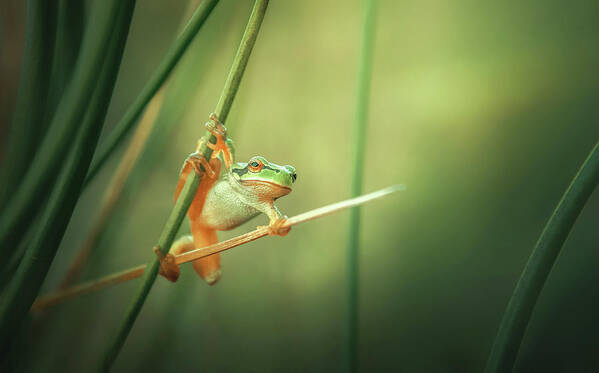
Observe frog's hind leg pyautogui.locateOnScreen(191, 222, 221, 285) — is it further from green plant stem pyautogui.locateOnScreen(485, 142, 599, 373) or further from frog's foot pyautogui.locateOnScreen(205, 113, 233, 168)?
green plant stem pyautogui.locateOnScreen(485, 142, 599, 373)

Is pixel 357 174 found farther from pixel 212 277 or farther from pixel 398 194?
pixel 398 194

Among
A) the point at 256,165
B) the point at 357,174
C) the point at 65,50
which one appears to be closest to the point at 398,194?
the point at 357,174

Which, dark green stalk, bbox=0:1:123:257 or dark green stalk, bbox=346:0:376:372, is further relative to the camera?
dark green stalk, bbox=346:0:376:372

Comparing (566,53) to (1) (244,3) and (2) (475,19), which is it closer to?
(2) (475,19)

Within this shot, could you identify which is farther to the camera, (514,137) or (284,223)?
(514,137)

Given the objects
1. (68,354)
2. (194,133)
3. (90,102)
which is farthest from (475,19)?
(68,354)

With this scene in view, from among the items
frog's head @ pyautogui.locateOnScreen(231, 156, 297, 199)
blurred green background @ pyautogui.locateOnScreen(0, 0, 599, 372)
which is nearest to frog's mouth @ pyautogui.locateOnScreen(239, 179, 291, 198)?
frog's head @ pyautogui.locateOnScreen(231, 156, 297, 199)
